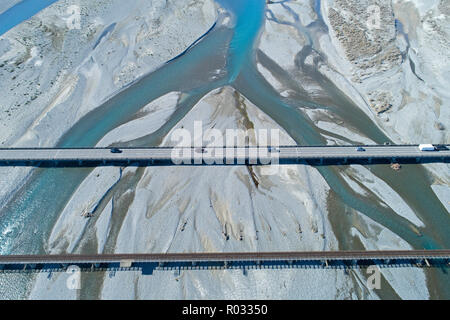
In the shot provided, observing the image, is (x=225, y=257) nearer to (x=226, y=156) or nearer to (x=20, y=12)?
(x=226, y=156)

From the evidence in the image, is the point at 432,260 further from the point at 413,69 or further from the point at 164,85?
the point at 164,85

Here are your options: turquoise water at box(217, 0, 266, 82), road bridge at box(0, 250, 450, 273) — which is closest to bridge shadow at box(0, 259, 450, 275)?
road bridge at box(0, 250, 450, 273)

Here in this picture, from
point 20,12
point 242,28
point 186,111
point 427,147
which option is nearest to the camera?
point 427,147

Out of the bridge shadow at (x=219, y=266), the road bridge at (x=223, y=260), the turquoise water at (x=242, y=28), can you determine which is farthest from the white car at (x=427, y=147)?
the turquoise water at (x=242, y=28)

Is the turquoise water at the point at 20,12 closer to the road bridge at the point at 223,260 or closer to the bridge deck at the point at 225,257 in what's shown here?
the bridge deck at the point at 225,257

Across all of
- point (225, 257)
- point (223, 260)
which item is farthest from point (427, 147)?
point (223, 260)

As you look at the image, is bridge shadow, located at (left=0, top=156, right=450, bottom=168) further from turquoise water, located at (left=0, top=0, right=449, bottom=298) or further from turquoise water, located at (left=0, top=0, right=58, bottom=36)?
turquoise water, located at (left=0, top=0, right=58, bottom=36)
